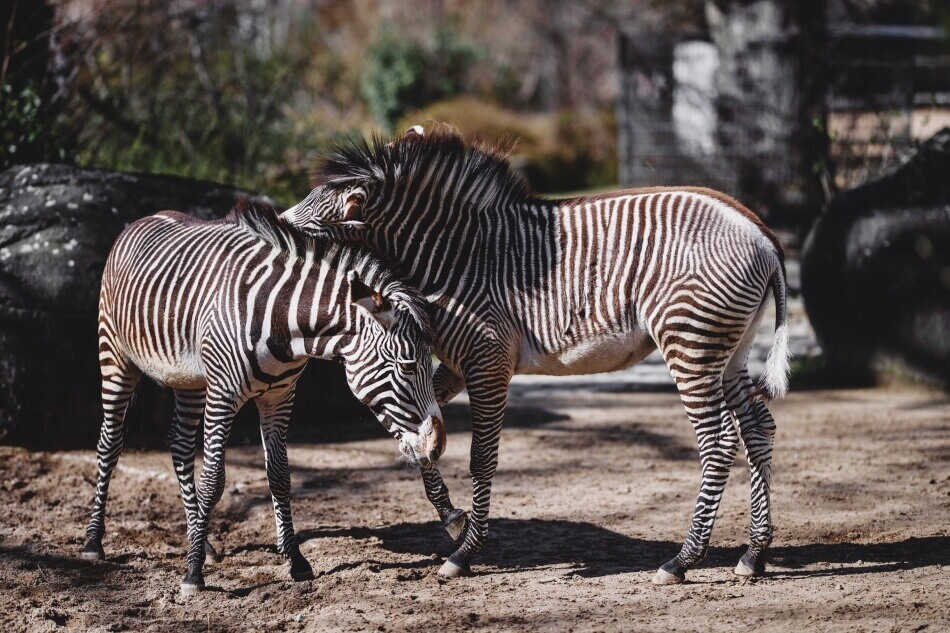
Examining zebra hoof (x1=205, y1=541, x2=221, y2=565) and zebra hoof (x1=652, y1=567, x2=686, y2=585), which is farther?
zebra hoof (x1=205, y1=541, x2=221, y2=565)

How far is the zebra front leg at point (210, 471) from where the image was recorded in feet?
15.3

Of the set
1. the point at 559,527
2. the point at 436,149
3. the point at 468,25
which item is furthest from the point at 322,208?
the point at 468,25

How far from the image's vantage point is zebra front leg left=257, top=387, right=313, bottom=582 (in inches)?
194

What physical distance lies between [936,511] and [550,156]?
1763cm

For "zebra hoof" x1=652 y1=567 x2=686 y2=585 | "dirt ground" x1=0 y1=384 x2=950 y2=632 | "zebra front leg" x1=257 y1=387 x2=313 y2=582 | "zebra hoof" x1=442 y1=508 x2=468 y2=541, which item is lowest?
"dirt ground" x1=0 y1=384 x2=950 y2=632

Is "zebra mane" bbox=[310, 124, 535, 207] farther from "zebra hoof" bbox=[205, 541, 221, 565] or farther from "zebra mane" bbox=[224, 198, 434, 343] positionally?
"zebra hoof" bbox=[205, 541, 221, 565]

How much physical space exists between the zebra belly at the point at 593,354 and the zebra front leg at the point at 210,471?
1452 mm

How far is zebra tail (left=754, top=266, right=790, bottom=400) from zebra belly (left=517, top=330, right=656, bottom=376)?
0.57 m

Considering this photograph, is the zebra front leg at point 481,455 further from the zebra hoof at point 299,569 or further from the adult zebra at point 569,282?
the zebra hoof at point 299,569

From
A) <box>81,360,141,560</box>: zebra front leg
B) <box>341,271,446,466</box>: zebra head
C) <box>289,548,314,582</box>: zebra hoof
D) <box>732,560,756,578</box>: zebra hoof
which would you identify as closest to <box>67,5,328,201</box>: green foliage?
<box>81,360,141,560</box>: zebra front leg

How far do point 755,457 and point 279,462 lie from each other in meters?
2.37

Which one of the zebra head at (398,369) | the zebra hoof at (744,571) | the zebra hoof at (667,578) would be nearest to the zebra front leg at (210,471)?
the zebra head at (398,369)

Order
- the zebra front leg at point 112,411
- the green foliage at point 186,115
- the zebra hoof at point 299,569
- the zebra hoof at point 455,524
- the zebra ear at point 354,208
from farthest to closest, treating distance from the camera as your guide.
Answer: the green foliage at point 186,115, the zebra front leg at point 112,411, the zebra hoof at point 455,524, the zebra ear at point 354,208, the zebra hoof at point 299,569

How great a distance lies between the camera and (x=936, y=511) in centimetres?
564
